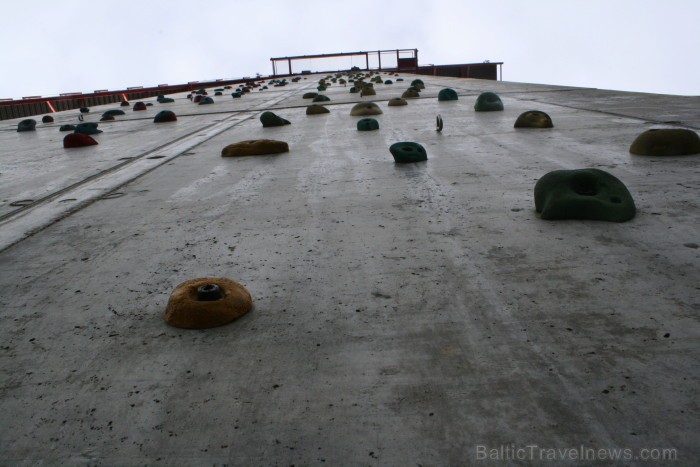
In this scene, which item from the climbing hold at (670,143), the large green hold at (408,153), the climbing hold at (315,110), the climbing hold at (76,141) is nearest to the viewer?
the climbing hold at (670,143)

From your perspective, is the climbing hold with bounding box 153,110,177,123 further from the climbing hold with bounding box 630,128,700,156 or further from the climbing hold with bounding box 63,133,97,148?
the climbing hold with bounding box 630,128,700,156

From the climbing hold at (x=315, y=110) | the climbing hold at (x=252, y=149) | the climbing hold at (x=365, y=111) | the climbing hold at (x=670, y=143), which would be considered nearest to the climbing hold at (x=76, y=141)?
the climbing hold at (x=252, y=149)

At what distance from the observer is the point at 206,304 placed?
1931 millimetres

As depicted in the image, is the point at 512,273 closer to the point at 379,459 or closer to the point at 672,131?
→ the point at 379,459

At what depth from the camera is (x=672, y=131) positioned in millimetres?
4086

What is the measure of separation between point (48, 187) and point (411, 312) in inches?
145

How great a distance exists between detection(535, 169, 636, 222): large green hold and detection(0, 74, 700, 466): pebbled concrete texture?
0.07 meters

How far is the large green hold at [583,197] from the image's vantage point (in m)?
2.68

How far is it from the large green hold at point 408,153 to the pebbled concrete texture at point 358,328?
53cm

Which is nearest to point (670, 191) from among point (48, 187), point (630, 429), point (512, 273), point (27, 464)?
point (512, 273)

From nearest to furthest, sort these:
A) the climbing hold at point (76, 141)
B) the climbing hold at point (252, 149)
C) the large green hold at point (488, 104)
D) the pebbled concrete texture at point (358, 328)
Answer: the pebbled concrete texture at point (358, 328) < the climbing hold at point (252, 149) < the climbing hold at point (76, 141) < the large green hold at point (488, 104)

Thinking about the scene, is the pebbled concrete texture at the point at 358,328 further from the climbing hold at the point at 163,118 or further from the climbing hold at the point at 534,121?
the climbing hold at the point at 163,118

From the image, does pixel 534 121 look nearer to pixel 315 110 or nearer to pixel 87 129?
pixel 315 110

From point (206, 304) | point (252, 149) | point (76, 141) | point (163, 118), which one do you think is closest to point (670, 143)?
point (252, 149)
